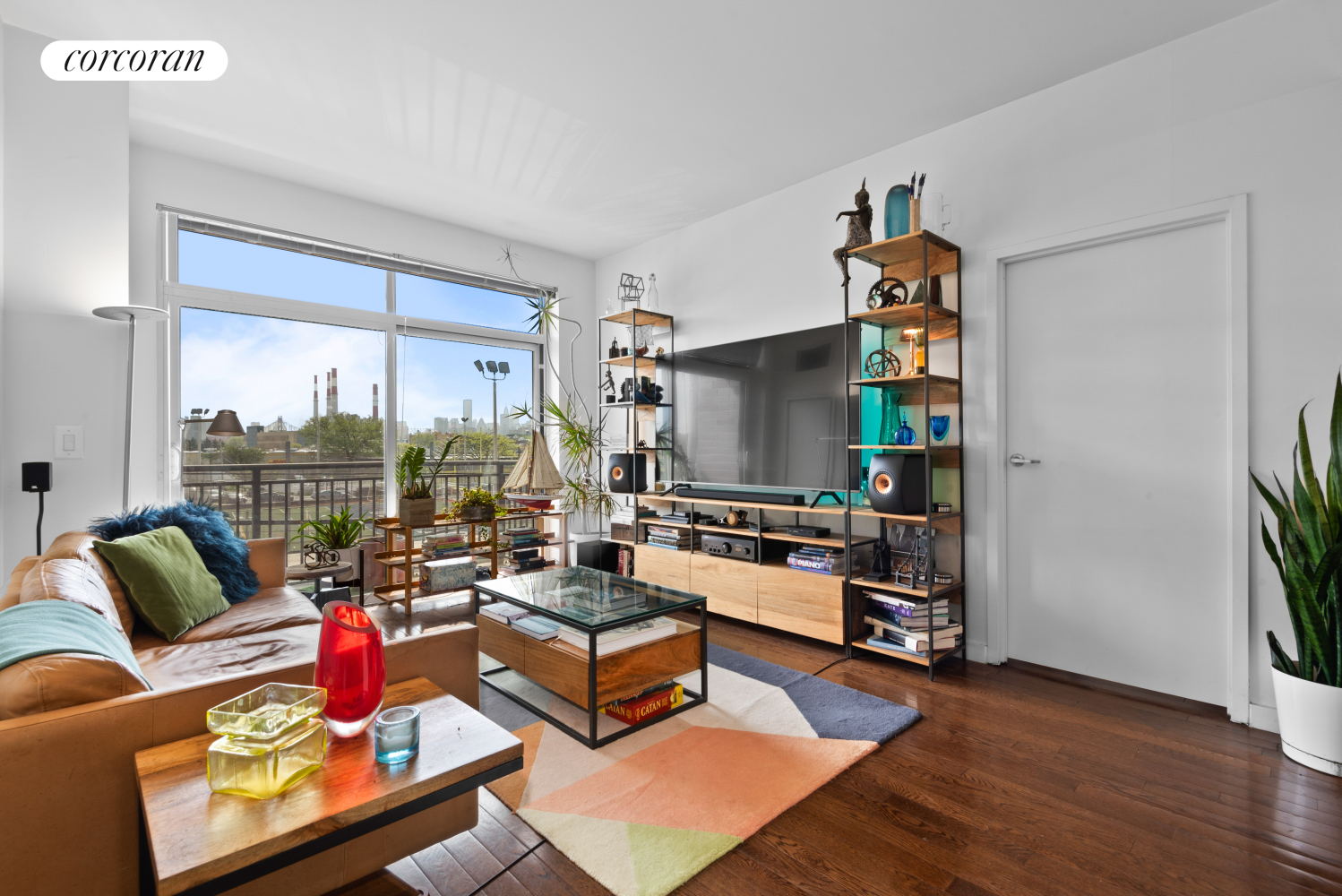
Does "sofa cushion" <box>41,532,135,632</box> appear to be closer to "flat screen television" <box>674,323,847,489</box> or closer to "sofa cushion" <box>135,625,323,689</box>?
"sofa cushion" <box>135,625,323,689</box>

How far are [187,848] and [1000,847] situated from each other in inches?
70.3

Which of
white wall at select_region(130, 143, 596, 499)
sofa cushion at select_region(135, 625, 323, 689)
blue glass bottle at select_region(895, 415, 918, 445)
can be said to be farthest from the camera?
white wall at select_region(130, 143, 596, 499)

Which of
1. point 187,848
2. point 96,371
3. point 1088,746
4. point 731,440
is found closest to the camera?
point 187,848

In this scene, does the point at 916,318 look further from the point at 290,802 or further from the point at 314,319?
the point at 314,319

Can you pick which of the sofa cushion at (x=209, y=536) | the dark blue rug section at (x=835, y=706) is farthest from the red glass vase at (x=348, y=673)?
the sofa cushion at (x=209, y=536)

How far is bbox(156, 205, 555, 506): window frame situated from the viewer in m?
3.44

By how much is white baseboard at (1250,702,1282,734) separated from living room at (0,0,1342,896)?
0.07 ft

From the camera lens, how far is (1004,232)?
117 inches

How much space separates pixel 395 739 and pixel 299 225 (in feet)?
12.6

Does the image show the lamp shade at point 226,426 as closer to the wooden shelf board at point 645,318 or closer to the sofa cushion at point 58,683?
the wooden shelf board at point 645,318

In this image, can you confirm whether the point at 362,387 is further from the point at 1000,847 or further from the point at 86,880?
the point at 1000,847

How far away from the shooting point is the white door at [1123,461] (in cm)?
247

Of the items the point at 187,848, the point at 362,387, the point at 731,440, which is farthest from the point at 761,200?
the point at 187,848

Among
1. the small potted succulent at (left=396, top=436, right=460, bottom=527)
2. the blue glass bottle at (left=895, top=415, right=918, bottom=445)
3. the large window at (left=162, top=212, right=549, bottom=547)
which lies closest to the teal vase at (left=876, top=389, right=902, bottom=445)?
the blue glass bottle at (left=895, top=415, right=918, bottom=445)
